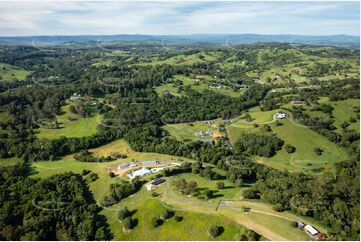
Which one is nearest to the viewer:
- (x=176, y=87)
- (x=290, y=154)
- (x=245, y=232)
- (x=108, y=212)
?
(x=245, y=232)

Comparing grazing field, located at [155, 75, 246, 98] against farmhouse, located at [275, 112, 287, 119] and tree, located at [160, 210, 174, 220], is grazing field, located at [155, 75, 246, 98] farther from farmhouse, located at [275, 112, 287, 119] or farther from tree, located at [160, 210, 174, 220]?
tree, located at [160, 210, 174, 220]

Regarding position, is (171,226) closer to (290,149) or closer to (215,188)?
(215,188)

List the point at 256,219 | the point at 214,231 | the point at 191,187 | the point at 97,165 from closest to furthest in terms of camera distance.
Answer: the point at 214,231 → the point at 256,219 → the point at 191,187 → the point at 97,165

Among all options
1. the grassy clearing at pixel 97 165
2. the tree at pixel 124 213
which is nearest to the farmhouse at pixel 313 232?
the tree at pixel 124 213

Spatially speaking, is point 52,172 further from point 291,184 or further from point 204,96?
point 204,96

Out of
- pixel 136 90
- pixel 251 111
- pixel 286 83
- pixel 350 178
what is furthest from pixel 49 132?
pixel 286 83

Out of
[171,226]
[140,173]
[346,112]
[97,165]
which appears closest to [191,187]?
[171,226]
